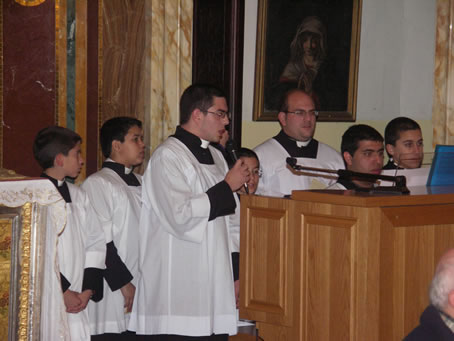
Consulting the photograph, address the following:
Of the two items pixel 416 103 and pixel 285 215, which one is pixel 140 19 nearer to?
pixel 285 215

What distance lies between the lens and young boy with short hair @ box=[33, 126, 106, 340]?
14.7 ft

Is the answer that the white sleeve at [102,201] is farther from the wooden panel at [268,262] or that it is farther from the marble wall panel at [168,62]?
the wooden panel at [268,262]

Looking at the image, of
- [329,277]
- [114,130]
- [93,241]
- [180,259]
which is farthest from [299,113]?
[329,277]

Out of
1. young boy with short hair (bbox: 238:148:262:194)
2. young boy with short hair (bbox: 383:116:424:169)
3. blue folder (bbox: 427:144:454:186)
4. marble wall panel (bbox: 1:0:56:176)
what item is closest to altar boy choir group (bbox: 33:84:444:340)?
blue folder (bbox: 427:144:454:186)

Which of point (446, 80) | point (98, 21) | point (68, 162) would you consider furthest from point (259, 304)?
point (446, 80)

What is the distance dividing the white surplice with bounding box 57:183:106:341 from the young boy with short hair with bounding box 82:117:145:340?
168 mm

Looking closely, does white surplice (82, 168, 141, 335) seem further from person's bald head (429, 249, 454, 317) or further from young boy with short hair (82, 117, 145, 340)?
person's bald head (429, 249, 454, 317)

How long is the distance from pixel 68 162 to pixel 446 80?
184 inches

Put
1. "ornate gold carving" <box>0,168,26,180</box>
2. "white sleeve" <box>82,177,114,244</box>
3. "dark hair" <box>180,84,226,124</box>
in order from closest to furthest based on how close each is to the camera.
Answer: "ornate gold carving" <box>0,168,26,180</box>
"dark hair" <box>180,84,226,124</box>
"white sleeve" <box>82,177,114,244</box>

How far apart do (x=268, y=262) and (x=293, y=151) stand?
6.52 feet

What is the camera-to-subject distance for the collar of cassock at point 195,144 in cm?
479

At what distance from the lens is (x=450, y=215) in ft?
12.7

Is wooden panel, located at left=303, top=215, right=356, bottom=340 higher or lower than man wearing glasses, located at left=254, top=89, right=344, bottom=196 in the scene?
lower

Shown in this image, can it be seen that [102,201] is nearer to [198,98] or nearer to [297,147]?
[198,98]
